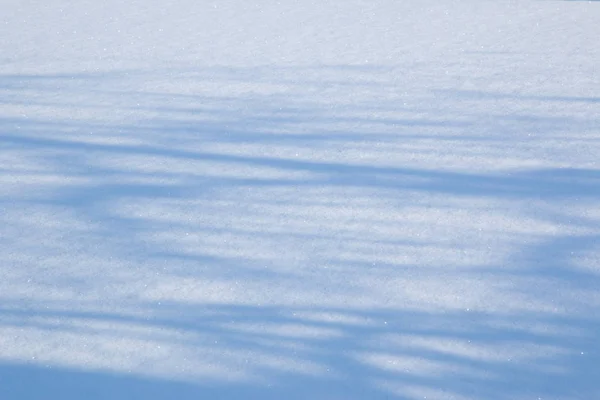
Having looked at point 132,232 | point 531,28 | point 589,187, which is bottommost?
point 132,232

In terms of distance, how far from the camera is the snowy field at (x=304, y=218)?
1.48 m

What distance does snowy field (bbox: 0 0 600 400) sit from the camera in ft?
4.87

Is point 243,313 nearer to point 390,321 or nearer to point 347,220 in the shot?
point 390,321

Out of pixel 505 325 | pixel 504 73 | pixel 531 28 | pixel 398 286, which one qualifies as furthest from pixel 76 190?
pixel 531 28

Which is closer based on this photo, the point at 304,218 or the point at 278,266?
the point at 278,266

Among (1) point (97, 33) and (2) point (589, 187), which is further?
(1) point (97, 33)

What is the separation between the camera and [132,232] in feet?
6.44

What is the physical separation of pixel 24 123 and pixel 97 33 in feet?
4.02

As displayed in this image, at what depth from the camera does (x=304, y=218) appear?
6.56 ft

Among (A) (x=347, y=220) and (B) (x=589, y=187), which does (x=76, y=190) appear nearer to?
(A) (x=347, y=220)

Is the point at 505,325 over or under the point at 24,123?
under

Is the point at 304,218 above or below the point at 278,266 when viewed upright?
above

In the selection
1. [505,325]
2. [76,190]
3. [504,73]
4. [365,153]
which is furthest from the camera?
[504,73]

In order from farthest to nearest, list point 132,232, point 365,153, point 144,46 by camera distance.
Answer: point 144,46
point 365,153
point 132,232
